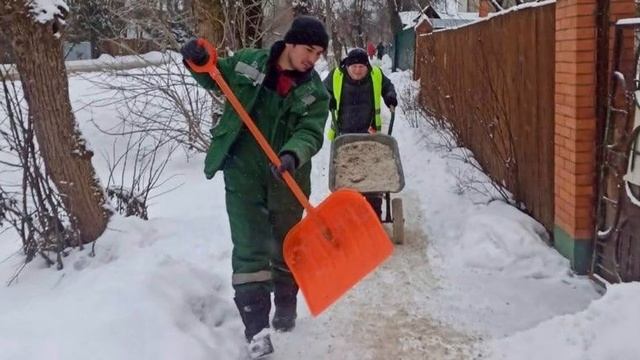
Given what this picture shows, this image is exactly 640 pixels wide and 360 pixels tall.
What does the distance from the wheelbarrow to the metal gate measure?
1.74 meters

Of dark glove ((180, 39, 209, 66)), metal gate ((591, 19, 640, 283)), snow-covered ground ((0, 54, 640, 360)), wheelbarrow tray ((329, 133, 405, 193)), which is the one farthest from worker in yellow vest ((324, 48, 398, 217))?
dark glove ((180, 39, 209, 66))

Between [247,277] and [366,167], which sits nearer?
[247,277]

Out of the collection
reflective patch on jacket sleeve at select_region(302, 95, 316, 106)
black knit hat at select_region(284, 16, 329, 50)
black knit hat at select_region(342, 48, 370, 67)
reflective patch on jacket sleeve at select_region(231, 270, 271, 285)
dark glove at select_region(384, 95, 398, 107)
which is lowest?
reflective patch on jacket sleeve at select_region(231, 270, 271, 285)

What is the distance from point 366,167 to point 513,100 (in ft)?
4.78

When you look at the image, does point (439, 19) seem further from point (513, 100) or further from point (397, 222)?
point (397, 222)

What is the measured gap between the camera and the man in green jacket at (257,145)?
134 inches

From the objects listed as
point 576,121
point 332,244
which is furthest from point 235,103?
point 576,121

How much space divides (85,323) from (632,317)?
8.01ft

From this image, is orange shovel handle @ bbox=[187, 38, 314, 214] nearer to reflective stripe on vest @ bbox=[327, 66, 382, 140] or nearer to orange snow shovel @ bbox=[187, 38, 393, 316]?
orange snow shovel @ bbox=[187, 38, 393, 316]

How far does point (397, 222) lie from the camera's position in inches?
223

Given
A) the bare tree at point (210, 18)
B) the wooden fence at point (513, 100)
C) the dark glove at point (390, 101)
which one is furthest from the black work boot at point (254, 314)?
the bare tree at point (210, 18)

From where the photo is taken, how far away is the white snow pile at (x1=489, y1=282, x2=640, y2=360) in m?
2.78

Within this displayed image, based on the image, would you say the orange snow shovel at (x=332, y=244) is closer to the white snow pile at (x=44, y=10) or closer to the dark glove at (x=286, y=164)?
the dark glove at (x=286, y=164)

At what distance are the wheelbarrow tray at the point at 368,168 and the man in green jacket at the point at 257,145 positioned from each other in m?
2.22
